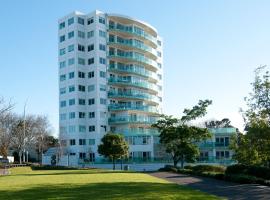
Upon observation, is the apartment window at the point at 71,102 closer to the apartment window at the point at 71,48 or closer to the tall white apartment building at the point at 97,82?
the tall white apartment building at the point at 97,82

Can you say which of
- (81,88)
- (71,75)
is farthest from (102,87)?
(71,75)

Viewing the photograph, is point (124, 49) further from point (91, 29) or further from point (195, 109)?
point (195, 109)

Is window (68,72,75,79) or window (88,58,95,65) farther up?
window (88,58,95,65)

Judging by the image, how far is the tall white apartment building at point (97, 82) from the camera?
285 ft

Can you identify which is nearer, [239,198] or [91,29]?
[239,198]

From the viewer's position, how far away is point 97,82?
87.2 metres

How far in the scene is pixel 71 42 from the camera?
8825 centimetres

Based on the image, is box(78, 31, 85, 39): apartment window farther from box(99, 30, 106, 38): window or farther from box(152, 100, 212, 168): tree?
box(152, 100, 212, 168): tree

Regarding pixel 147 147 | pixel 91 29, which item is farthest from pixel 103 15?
pixel 147 147

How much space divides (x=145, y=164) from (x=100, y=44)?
92.0 feet

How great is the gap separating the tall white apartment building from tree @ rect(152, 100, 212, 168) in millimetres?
25184

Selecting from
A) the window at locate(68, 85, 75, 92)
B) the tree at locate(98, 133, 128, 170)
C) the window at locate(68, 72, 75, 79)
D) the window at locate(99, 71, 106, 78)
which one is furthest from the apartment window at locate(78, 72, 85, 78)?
the tree at locate(98, 133, 128, 170)

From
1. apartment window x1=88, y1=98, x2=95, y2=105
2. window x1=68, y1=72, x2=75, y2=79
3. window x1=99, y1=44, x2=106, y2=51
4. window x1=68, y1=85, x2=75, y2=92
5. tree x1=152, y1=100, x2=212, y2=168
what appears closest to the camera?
tree x1=152, y1=100, x2=212, y2=168

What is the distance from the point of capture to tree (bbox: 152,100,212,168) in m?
56.3
